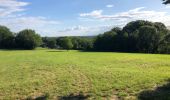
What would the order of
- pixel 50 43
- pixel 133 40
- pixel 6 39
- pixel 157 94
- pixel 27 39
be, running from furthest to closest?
pixel 50 43 < pixel 6 39 < pixel 27 39 < pixel 133 40 < pixel 157 94

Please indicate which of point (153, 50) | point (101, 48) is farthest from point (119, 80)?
point (101, 48)

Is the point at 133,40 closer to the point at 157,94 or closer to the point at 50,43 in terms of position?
the point at 50,43

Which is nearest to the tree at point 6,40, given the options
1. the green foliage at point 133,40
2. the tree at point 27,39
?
the tree at point 27,39

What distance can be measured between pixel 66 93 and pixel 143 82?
15.5 feet

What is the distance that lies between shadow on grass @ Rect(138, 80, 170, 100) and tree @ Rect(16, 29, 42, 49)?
82556mm

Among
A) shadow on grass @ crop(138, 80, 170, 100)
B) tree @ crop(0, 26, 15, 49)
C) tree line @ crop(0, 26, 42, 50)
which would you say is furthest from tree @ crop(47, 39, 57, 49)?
shadow on grass @ crop(138, 80, 170, 100)

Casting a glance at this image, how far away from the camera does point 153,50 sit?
237 feet

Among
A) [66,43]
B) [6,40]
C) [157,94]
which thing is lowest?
[157,94]

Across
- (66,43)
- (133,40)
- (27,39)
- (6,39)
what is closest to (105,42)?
(133,40)

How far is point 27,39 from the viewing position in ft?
308

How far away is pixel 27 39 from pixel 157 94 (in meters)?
83.8

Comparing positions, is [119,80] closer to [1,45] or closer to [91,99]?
[91,99]

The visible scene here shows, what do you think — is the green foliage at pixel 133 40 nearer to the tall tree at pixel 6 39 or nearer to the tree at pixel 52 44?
the tree at pixel 52 44

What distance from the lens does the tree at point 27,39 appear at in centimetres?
9425
